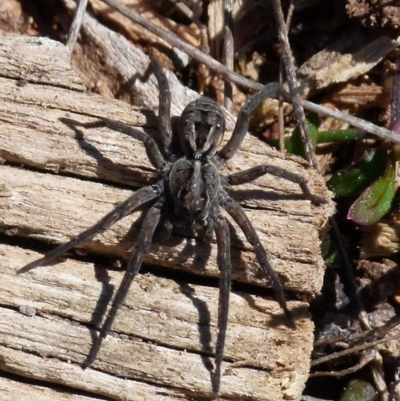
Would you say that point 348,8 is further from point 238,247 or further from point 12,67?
point 12,67

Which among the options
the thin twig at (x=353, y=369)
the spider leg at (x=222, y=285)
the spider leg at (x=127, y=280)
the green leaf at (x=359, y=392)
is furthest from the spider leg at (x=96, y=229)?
the green leaf at (x=359, y=392)

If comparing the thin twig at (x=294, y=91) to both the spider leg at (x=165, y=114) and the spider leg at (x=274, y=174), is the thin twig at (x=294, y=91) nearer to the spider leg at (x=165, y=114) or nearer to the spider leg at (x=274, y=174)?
the spider leg at (x=274, y=174)

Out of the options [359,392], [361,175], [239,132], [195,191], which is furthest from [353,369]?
[239,132]

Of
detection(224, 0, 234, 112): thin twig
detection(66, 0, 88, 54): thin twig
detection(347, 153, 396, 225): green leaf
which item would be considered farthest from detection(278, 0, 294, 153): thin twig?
detection(66, 0, 88, 54): thin twig

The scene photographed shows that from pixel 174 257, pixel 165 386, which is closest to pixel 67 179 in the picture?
pixel 174 257

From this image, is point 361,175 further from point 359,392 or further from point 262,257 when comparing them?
point 359,392

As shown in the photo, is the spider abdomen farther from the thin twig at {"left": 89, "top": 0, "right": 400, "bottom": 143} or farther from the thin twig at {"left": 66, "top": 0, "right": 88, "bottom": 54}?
the thin twig at {"left": 66, "top": 0, "right": 88, "bottom": 54}
